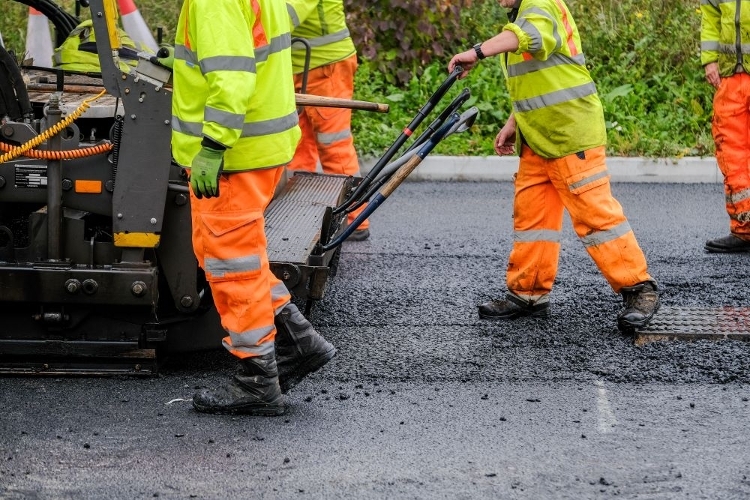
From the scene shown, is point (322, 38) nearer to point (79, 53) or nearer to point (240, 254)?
point (79, 53)

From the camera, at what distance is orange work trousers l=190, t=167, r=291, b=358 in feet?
14.2

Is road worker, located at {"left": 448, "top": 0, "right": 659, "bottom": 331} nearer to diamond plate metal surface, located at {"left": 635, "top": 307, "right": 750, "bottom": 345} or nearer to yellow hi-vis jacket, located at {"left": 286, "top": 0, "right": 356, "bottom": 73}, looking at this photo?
diamond plate metal surface, located at {"left": 635, "top": 307, "right": 750, "bottom": 345}

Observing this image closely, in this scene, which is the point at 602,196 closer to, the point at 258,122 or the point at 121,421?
the point at 258,122

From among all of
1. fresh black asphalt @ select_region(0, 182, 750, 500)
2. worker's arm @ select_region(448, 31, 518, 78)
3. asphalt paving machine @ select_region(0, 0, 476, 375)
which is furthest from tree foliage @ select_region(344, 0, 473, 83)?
asphalt paving machine @ select_region(0, 0, 476, 375)

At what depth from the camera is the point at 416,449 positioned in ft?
13.8

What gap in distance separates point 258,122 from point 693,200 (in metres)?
4.81

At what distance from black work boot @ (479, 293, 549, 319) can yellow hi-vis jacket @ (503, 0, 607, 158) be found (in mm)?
706

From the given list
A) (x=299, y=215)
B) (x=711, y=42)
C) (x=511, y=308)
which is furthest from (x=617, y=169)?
(x=299, y=215)

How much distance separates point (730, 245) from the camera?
7.07m

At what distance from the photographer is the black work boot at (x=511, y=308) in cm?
579

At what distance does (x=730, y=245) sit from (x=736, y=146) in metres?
0.56

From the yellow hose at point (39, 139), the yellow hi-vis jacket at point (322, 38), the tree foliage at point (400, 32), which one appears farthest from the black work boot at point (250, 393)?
the tree foliage at point (400, 32)

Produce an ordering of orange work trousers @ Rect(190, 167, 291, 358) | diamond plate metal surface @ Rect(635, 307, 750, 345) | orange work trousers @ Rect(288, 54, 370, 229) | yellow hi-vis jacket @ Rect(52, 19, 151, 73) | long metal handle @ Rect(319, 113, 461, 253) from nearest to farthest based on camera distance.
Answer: orange work trousers @ Rect(190, 167, 291, 358) < long metal handle @ Rect(319, 113, 461, 253) < diamond plate metal surface @ Rect(635, 307, 750, 345) < yellow hi-vis jacket @ Rect(52, 19, 151, 73) < orange work trousers @ Rect(288, 54, 370, 229)

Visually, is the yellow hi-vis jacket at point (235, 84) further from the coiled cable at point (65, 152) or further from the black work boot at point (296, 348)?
the black work boot at point (296, 348)
